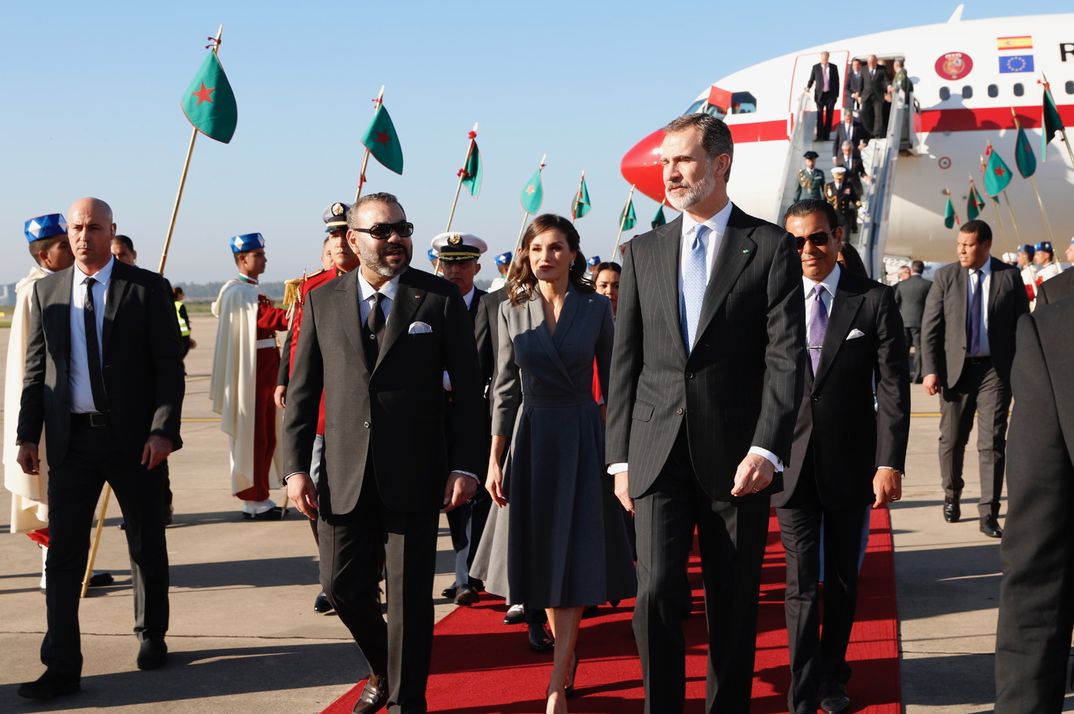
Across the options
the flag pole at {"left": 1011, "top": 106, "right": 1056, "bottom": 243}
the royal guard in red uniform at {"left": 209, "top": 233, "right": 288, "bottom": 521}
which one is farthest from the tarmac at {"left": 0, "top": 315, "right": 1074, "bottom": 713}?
the flag pole at {"left": 1011, "top": 106, "right": 1056, "bottom": 243}

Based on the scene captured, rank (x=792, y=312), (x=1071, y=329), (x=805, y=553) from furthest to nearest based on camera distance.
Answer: (x=805, y=553) → (x=792, y=312) → (x=1071, y=329)

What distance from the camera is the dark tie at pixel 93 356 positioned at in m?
5.12

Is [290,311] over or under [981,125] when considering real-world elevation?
under

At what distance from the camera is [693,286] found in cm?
378

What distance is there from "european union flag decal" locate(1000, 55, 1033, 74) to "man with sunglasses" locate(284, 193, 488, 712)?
19.4 metres

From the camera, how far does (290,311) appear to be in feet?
23.5

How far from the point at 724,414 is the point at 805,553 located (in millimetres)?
1067

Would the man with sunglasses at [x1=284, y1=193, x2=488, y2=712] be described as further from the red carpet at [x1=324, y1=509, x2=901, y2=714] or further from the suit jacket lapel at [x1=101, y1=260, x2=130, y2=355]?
the suit jacket lapel at [x1=101, y1=260, x2=130, y2=355]

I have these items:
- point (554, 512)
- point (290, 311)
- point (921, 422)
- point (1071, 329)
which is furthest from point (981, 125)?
point (1071, 329)

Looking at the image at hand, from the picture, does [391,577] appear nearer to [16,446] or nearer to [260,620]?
[260,620]

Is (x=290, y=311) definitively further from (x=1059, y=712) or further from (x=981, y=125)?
(x=981, y=125)

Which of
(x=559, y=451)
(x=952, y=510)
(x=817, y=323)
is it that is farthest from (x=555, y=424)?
(x=952, y=510)

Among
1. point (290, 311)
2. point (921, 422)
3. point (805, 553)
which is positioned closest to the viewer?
point (805, 553)

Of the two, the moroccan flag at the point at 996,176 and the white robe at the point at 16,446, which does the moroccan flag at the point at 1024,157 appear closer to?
the moroccan flag at the point at 996,176
